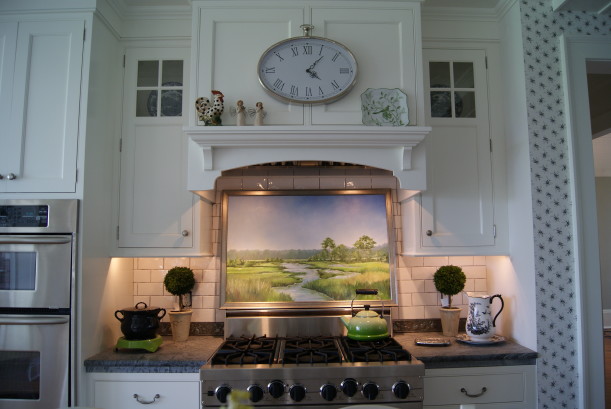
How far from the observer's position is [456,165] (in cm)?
259

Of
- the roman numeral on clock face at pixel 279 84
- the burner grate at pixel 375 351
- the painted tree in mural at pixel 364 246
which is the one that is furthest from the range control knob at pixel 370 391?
the roman numeral on clock face at pixel 279 84

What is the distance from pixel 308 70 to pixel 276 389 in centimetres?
162

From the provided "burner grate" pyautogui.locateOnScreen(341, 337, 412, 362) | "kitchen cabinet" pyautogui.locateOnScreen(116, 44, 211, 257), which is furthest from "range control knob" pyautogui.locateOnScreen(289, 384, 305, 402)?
"kitchen cabinet" pyautogui.locateOnScreen(116, 44, 211, 257)

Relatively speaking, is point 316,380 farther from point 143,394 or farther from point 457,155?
point 457,155

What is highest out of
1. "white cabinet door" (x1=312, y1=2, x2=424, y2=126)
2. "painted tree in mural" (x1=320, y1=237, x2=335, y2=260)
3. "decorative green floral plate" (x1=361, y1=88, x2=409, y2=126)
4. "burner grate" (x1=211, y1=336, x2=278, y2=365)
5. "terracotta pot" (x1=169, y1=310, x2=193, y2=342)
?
"white cabinet door" (x1=312, y1=2, x2=424, y2=126)

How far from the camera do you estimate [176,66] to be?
104 inches

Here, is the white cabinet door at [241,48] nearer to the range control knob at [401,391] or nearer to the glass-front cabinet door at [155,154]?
the glass-front cabinet door at [155,154]

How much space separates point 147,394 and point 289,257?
3.57 feet

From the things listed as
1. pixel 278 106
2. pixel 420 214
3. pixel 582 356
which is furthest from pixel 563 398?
pixel 278 106

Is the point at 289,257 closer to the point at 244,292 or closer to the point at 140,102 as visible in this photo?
the point at 244,292

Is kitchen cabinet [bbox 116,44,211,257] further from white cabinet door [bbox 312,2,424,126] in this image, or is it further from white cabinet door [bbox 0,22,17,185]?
white cabinet door [bbox 312,2,424,126]

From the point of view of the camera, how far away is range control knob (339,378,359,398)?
2002 millimetres

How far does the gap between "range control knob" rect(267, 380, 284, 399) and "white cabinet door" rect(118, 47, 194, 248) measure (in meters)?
0.94

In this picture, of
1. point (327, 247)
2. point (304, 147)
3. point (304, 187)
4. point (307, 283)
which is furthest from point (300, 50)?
point (307, 283)
